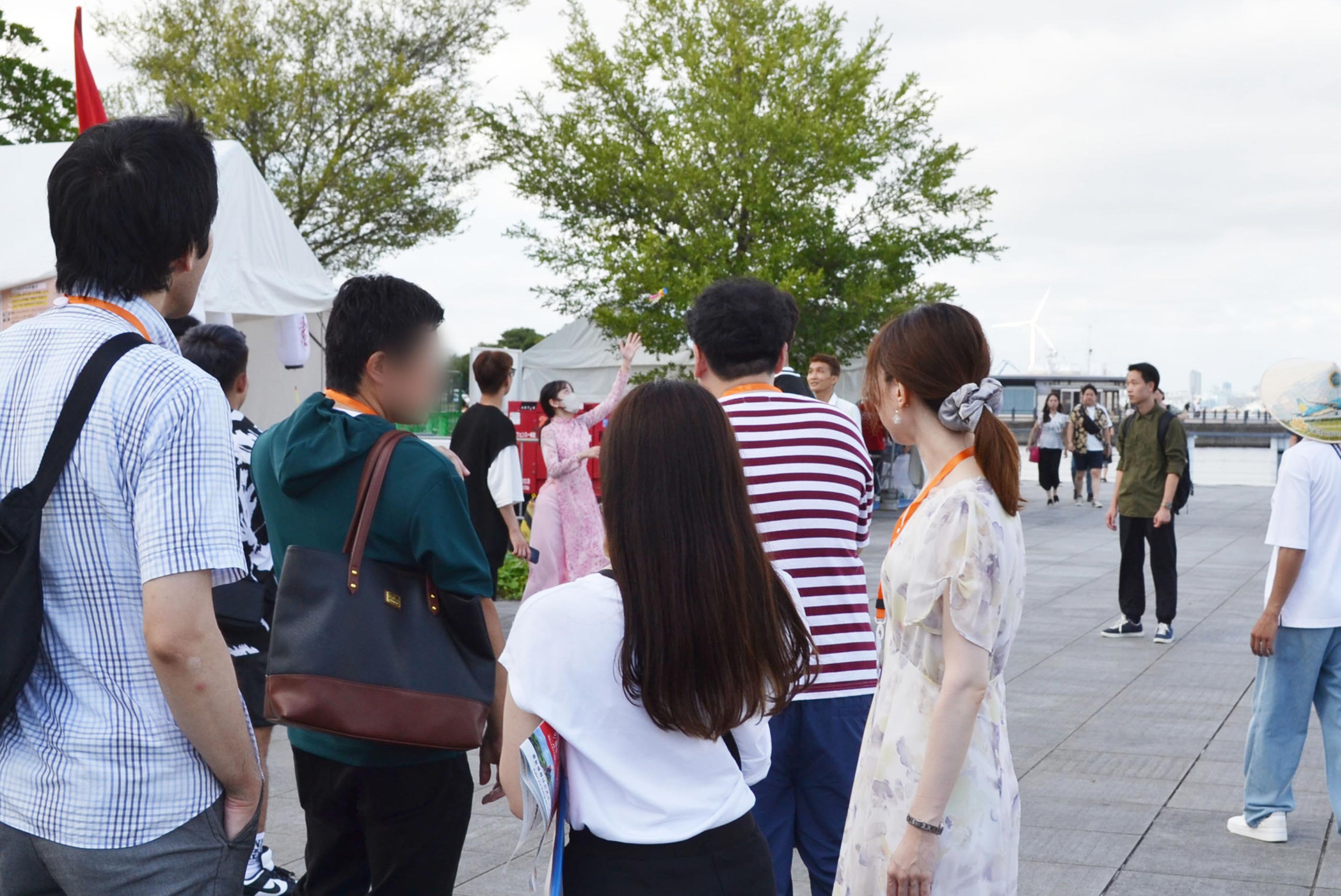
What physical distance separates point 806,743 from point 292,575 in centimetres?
139

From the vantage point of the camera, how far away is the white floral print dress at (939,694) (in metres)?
2.42

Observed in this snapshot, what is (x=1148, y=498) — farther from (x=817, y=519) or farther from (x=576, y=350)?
(x=576, y=350)

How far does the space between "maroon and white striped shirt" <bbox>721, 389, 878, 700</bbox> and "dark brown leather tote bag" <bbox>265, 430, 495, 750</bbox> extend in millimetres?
1007

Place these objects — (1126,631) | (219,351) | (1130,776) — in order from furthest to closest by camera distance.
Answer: (1126,631), (1130,776), (219,351)

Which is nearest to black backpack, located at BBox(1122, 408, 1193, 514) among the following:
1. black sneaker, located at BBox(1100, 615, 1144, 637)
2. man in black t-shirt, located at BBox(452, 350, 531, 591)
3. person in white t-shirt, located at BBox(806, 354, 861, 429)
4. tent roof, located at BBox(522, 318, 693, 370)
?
black sneaker, located at BBox(1100, 615, 1144, 637)

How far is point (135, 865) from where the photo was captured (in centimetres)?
178

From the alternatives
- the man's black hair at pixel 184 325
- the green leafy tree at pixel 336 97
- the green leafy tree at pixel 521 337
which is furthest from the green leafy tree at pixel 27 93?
the green leafy tree at pixel 521 337

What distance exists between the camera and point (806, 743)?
10.2ft

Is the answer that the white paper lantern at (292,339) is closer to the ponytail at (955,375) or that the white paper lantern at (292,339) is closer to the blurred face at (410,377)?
the blurred face at (410,377)

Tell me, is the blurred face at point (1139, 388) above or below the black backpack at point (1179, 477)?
above

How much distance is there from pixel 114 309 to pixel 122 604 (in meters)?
0.46

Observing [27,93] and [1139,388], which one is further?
[27,93]

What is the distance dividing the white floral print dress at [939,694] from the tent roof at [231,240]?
6143 millimetres

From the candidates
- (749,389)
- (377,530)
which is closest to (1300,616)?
(749,389)
